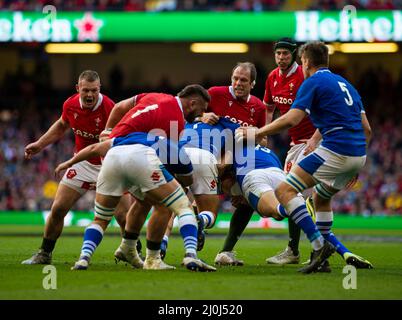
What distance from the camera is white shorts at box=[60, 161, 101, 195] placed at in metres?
10.7

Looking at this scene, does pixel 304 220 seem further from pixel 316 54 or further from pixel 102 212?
pixel 102 212

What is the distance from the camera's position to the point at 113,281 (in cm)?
814

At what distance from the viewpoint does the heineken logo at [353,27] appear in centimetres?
2531

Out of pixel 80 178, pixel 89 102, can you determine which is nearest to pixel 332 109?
pixel 89 102

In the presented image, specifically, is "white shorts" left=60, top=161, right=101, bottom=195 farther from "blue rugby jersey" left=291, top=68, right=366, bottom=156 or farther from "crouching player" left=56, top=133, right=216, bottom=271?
"blue rugby jersey" left=291, top=68, right=366, bottom=156

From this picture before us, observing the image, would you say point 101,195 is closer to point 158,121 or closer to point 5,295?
point 158,121

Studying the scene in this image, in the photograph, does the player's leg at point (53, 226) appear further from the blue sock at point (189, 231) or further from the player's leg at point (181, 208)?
the blue sock at point (189, 231)

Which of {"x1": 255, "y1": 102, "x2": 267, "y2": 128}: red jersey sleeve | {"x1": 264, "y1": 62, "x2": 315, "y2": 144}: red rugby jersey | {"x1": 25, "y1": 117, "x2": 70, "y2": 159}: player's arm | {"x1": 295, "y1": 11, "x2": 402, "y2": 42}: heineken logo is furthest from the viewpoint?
{"x1": 295, "y1": 11, "x2": 402, "y2": 42}: heineken logo

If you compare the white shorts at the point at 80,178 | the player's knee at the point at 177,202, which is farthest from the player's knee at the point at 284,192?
the white shorts at the point at 80,178

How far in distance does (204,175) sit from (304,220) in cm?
182

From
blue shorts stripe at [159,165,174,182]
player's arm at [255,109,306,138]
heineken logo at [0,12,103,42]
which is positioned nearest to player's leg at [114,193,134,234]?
blue shorts stripe at [159,165,174,182]

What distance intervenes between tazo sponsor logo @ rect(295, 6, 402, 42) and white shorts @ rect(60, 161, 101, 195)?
51.6ft

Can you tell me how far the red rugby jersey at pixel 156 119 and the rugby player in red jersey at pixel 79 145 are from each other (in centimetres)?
171

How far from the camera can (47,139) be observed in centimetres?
1109
